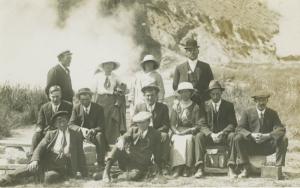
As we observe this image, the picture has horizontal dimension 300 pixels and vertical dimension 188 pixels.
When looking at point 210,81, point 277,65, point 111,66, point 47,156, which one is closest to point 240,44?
point 277,65

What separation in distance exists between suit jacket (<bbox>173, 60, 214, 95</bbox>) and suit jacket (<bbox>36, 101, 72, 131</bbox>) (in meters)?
1.23

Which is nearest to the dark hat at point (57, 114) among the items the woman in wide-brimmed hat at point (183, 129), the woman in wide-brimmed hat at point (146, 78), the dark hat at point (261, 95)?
the woman in wide-brimmed hat at point (146, 78)

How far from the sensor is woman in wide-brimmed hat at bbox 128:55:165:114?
548 cm

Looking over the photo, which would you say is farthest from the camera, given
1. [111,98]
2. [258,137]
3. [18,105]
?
[18,105]

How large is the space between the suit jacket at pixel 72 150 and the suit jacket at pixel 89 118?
21 centimetres

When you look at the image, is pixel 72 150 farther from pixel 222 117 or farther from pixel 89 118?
pixel 222 117

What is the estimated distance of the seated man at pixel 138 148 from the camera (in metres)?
4.93

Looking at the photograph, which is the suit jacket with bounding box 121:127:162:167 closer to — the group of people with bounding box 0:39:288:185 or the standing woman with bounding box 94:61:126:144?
the group of people with bounding box 0:39:288:185

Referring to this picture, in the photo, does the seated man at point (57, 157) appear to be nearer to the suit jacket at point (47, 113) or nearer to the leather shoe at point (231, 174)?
the suit jacket at point (47, 113)

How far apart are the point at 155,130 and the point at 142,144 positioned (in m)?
0.21

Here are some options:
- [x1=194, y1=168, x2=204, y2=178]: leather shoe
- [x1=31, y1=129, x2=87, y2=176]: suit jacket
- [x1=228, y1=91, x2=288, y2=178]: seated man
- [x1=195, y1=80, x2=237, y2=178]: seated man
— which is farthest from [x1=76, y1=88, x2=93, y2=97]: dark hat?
[x1=228, y1=91, x2=288, y2=178]: seated man

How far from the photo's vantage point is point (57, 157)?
495 cm

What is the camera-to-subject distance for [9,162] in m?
5.21

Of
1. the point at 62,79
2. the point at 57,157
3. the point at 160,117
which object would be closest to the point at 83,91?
the point at 62,79
